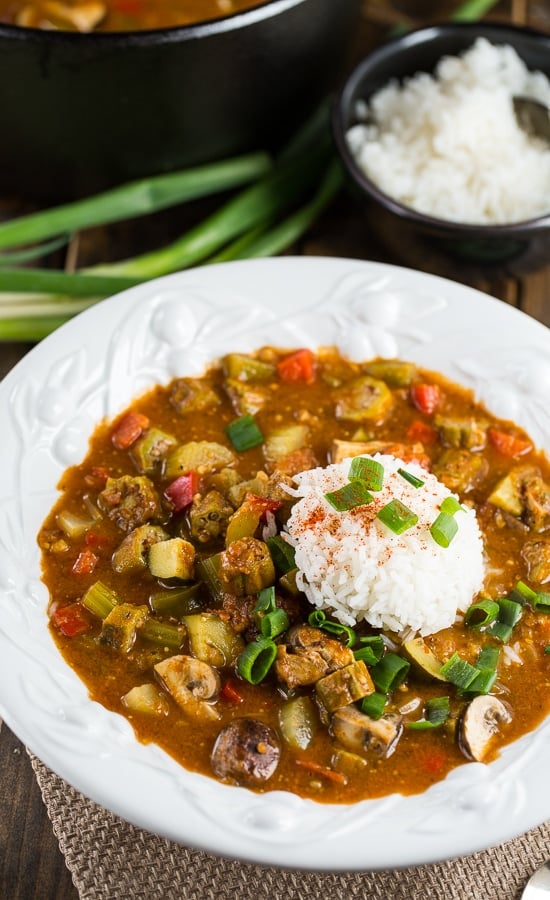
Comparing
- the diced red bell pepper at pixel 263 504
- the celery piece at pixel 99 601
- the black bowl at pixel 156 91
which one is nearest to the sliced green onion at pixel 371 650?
the diced red bell pepper at pixel 263 504

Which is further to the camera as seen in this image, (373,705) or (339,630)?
(339,630)

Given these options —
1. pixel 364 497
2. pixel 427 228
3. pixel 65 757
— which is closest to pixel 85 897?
pixel 65 757

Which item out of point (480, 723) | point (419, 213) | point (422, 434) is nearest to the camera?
point (480, 723)

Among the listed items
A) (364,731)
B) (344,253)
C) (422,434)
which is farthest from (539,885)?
(344,253)

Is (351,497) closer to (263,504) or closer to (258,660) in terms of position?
(263,504)

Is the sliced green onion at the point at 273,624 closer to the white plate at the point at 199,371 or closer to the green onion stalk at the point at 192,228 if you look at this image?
the white plate at the point at 199,371

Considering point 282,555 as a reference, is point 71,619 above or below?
below

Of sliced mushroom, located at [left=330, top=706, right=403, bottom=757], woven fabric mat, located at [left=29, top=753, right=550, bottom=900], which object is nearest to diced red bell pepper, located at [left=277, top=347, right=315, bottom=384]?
sliced mushroom, located at [left=330, top=706, right=403, bottom=757]

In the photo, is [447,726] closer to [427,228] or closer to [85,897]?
[85,897]
